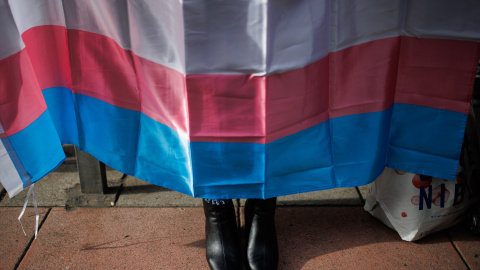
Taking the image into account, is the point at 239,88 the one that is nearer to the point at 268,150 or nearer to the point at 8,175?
the point at 268,150

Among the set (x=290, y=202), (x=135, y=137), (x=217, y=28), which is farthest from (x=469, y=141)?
(x=135, y=137)

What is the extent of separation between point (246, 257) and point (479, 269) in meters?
0.99

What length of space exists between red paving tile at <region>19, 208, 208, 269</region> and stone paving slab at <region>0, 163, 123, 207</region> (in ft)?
0.37

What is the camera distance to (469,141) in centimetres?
192

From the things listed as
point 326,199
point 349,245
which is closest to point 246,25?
point 349,245

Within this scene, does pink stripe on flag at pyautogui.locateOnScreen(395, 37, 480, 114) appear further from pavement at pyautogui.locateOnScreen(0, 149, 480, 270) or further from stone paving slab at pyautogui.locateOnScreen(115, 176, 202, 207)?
stone paving slab at pyautogui.locateOnScreen(115, 176, 202, 207)

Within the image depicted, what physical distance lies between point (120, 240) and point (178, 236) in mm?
266

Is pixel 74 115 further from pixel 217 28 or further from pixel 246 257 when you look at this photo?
pixel 246 257

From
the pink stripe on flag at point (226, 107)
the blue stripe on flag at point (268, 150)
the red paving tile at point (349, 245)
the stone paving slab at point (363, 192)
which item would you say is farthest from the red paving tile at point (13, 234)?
the stone paving slab at point (363, 192)

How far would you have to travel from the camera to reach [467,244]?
2.00m

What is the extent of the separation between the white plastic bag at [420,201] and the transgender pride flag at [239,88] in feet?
0.38

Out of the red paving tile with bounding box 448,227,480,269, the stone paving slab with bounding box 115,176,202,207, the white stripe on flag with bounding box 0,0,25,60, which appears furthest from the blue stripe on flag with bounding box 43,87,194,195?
the red paving tile with bounding box 448,227,480,269

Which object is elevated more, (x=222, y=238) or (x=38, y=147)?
(x=38, y=147)

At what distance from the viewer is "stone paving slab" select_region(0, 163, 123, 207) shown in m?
2.30
